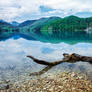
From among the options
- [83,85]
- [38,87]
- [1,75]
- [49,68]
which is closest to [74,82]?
[83,85]

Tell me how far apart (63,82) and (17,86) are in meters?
3.63

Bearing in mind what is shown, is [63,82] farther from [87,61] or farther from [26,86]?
[87,61]

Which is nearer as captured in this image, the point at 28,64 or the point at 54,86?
the point at 54,86

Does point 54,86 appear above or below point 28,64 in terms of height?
above

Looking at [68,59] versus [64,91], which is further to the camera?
[68,59]

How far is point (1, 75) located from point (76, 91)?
837cm

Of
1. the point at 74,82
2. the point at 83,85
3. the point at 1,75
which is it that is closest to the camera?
the point at 83,85

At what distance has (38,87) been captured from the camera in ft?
34.2

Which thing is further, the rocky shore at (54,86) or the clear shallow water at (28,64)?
the clear shallow water at (28,64)

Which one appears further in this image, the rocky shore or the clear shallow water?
the clear shallow water

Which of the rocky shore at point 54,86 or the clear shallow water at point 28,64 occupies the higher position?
the rocky shore at point 54,86

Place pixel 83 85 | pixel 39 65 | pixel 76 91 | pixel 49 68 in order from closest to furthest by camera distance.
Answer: pixel 76 91, pixel 83 85, pixel 49 68, pixel 39 65

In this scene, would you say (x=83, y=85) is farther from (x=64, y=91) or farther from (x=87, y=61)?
(x=87, y=61)

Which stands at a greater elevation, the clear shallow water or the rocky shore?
the rocky shore
